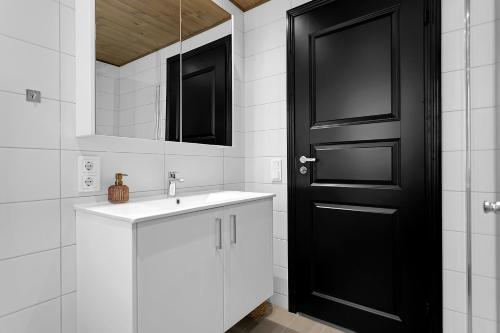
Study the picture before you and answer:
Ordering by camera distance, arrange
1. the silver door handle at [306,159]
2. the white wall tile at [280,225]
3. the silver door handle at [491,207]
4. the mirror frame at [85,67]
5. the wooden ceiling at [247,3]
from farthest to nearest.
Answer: the wooden ceiling at [247,3] → the white wall tile at [280,225] → the silver door handle at [306,159] → the mirror frame at [85,67] → the silver door handle at [491,207]

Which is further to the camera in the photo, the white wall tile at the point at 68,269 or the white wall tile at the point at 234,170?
the white wall tile at the point at 234,170

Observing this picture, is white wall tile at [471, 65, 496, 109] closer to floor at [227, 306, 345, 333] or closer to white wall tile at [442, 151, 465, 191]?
white wall tile at [442, 151, 465, 191]

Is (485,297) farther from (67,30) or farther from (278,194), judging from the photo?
(67,30)

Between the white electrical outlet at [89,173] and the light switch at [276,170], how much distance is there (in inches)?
42.8

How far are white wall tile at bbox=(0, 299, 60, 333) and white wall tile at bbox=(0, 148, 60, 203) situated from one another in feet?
1.42

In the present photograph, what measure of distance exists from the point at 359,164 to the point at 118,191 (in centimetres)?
127

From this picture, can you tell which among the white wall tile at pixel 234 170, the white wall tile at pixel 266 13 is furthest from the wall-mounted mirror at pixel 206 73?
the white wall tile at pixel 266 13

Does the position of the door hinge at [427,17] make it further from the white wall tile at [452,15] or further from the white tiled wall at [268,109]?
the white tiled wall at [268,109]

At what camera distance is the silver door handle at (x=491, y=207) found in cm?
75

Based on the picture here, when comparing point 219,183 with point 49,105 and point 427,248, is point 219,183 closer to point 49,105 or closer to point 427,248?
point 49,105

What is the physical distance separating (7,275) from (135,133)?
741 millimetres

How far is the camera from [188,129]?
1.62 metres

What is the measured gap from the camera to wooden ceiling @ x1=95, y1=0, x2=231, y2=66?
120 centimetres

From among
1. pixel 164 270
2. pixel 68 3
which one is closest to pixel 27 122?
pixel 68 3
